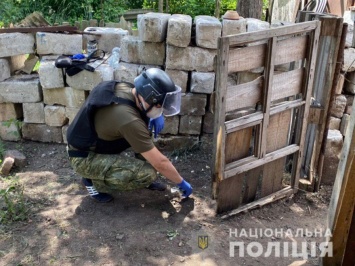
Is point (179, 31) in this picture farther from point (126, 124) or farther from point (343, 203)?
point (343, 203)

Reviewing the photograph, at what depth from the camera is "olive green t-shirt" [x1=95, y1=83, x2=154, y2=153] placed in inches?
134

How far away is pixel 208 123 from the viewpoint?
16.2ft

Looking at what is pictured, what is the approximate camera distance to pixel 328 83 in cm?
386

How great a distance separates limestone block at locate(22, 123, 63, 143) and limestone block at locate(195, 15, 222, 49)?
210cm

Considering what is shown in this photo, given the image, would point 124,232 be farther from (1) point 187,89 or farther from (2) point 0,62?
(2) point 0,62

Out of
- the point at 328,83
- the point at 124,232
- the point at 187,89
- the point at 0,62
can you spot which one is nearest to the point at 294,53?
the point at 328,83

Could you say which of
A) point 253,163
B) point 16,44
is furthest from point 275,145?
point 16,44

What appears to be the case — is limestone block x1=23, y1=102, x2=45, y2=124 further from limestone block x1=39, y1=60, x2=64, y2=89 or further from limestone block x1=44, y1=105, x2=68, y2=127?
limestone block x1=39, y1=60, x2=64, y2=89

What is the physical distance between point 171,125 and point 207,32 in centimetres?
118

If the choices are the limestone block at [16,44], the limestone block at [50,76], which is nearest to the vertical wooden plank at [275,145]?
the limestone block at [50,76]

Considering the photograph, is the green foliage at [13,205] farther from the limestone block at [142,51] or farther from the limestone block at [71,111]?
the limestone block at [142,51]

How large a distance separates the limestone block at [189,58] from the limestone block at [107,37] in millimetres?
870

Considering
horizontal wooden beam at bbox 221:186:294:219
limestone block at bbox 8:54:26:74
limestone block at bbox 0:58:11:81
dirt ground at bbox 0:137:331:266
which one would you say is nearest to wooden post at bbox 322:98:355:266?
dirt ground at bbox 0:137:331:266

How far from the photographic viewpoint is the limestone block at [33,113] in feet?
16.5
